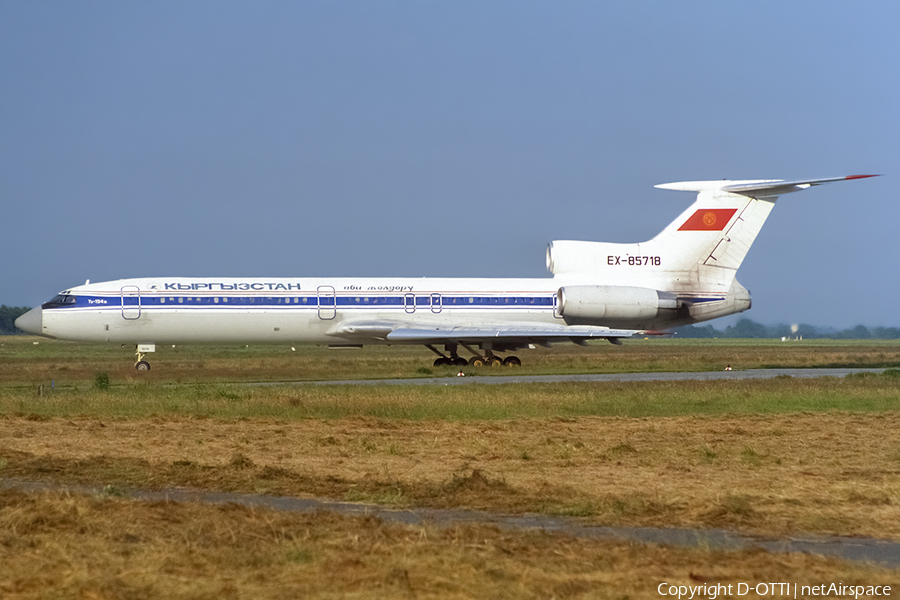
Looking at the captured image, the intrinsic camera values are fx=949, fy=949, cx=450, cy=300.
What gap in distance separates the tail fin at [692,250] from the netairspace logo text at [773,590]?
30.6 m

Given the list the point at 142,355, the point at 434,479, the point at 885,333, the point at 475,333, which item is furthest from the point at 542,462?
the point at 885,333

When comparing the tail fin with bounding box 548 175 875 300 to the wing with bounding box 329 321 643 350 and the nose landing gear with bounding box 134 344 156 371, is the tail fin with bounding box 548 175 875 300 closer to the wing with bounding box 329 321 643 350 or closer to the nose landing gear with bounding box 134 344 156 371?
the wing with bounding box 329 321 643 350

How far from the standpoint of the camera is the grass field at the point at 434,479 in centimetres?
701

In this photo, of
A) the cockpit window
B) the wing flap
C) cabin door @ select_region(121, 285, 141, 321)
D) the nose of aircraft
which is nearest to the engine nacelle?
the wing flap

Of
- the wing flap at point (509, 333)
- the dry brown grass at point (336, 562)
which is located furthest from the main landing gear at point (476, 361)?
the dry brown grass at point (336, 562)

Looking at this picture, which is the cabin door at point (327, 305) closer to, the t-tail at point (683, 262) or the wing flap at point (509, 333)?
the wing flap at point (509, 333)

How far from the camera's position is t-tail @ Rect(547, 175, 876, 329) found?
36.1 m

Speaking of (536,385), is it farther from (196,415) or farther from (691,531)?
(691,531)

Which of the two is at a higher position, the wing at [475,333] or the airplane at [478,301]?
the airplane at [478,301]

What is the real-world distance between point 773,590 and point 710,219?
1238 inches

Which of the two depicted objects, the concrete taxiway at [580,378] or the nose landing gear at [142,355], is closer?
the concrete taxiway at [580,378]

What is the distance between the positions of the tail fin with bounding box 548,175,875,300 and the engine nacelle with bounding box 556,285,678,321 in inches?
48.1

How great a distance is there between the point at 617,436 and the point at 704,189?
22541 mm

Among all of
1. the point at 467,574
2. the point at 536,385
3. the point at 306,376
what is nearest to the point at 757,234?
the point at 536,385
